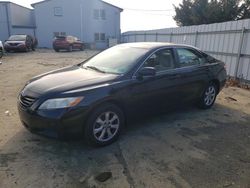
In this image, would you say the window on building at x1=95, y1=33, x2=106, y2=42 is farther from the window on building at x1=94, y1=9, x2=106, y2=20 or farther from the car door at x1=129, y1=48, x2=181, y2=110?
the car door at x1=129, y1=48, x2=181, y2=110

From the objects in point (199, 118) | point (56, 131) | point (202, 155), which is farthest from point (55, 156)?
point (199, 118)

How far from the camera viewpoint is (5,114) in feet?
16.8

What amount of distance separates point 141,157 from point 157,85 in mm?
1422

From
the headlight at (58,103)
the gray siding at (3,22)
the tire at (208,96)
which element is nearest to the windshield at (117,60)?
the headlight at (58,103)

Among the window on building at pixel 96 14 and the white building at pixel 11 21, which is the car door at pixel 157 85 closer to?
the window on building at pixel 96 14

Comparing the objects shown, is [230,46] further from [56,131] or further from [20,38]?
[20,38]

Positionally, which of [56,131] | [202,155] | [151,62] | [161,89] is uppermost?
[151,62]

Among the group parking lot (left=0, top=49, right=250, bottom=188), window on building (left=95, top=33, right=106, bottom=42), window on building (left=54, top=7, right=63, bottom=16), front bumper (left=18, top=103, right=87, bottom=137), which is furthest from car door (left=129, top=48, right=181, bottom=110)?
window on building (left=54, top=7, right=63, bottom=16)

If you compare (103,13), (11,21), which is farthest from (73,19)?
(11,21)

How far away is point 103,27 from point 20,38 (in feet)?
46.9

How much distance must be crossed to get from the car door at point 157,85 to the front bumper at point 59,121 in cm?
100

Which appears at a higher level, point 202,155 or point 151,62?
point 151,62

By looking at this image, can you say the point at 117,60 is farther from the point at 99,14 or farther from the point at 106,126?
the point at 99,14

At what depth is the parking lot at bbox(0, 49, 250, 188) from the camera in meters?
3.02
